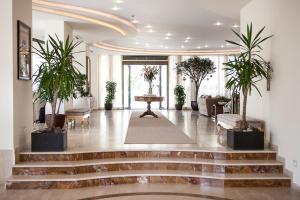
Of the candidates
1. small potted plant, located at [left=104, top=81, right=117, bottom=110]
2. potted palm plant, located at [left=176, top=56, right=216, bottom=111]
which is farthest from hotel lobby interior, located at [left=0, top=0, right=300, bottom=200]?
small potted plant, located at [left=104, top=81, right=117, bottom=110]

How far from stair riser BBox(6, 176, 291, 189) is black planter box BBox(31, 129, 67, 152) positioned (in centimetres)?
82

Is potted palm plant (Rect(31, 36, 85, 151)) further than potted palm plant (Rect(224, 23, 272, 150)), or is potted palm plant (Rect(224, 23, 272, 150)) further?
potted palm plant (Rect(224, 23, 272, 150))

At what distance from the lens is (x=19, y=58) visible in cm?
600

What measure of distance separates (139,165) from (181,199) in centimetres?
127

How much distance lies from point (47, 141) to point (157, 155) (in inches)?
74.4

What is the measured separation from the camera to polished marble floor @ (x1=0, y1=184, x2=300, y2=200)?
4.95 metres

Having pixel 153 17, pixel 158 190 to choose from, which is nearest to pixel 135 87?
pixel 153 17

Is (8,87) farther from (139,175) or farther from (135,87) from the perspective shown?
(135,87)

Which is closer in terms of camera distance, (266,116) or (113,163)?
(113,163)

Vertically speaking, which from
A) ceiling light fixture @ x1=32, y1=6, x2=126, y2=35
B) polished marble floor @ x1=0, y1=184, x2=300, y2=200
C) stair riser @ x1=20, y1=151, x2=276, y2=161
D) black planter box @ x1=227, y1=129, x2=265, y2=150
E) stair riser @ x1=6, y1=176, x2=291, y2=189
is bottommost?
polished marble floor @ x1=0, y1=184, x2=300, y2=200

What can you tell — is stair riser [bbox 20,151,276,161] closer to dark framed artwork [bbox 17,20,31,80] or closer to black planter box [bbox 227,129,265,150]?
black planter box [bbox 227,129,265,150]

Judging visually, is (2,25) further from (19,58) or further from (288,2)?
(288,2)

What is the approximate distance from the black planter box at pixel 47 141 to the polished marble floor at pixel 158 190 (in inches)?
38.0

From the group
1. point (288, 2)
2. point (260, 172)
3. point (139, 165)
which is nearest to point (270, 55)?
point (288, 2)
